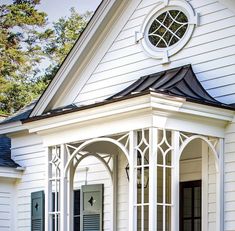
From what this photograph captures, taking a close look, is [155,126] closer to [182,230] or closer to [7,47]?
[182,230]

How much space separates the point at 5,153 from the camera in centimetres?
1758

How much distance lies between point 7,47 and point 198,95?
26.1m

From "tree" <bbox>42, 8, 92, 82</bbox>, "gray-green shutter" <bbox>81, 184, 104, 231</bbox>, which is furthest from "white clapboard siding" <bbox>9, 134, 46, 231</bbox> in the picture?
"tree" <bbox>42, 8, 92, 82</bbox>

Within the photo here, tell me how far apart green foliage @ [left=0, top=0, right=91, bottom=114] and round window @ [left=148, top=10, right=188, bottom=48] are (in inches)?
864

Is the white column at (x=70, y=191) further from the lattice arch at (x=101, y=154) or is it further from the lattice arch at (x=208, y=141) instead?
the lattice arch at (x=208, y=141)

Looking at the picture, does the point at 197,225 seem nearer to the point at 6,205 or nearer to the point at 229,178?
the point at 229,178

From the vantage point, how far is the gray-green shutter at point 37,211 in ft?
52.2

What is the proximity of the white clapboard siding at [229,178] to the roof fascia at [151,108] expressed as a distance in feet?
0.89

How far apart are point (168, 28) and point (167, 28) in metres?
0.02

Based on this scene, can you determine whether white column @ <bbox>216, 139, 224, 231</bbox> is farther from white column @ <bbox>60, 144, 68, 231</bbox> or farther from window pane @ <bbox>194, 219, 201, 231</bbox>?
white column @ <bbox>60, 144, 68, 231</bbox>

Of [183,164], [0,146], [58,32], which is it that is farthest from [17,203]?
[58,32]

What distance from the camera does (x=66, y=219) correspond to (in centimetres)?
1323

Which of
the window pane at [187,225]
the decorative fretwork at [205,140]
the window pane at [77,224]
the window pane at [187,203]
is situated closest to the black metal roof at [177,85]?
the decorative fretwork at [205,140]

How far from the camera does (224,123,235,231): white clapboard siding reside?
40.5 feet
